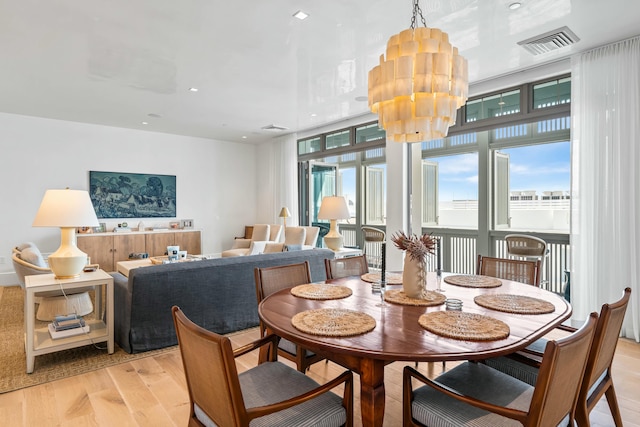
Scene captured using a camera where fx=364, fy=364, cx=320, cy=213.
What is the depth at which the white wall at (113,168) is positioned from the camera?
584 centimetres

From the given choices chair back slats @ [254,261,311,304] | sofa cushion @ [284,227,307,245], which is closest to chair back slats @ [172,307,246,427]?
chair back slats @ [254,261,311,304]

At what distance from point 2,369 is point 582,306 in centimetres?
502

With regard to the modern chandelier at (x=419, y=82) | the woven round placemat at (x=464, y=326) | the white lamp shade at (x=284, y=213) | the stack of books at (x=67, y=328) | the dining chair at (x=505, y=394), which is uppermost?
the modern chandelier at (x=419, y=82)

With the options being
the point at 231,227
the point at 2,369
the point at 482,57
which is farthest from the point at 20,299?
the point at 482,57

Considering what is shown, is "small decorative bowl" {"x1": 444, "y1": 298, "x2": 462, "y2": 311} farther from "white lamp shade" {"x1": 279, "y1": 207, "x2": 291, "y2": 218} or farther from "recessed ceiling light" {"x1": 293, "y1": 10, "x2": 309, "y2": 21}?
"white lamp shade" {"x1": 279, "y1": 207, "x2": 291, "y2": 218}

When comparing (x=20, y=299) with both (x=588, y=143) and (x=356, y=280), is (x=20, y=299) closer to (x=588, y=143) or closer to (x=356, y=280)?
(x=356, y=280)

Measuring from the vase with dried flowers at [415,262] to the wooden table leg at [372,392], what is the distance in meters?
0.70

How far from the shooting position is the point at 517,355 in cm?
170

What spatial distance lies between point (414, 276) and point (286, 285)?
89 cm

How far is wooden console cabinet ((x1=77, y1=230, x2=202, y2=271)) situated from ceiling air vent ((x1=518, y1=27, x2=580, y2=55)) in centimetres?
632

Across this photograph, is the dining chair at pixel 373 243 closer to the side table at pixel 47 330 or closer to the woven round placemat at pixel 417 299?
the woven round placemat at pixel 417 299

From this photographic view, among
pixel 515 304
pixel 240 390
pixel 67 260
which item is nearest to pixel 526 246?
pixel 515 304

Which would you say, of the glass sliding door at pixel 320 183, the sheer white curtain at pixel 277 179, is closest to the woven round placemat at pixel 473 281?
the sheer white curtain at pixel 277 179

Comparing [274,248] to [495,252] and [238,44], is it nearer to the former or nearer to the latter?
[238,44]
